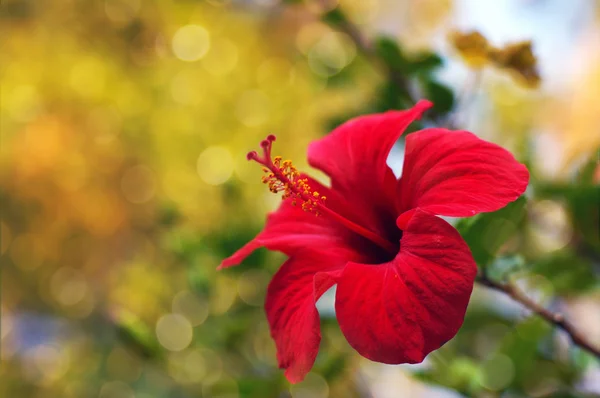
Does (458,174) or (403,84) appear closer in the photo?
(458,174)

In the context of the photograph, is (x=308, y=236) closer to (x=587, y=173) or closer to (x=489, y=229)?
(x=489, y=229)

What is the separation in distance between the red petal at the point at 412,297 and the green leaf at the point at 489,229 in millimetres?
57

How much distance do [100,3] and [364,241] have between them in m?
1.54

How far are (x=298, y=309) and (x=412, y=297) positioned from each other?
86mm

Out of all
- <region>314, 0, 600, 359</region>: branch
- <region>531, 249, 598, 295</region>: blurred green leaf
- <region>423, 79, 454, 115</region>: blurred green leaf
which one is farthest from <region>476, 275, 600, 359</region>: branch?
<region>423, 79, 454, 115</region>: blurred green leaf

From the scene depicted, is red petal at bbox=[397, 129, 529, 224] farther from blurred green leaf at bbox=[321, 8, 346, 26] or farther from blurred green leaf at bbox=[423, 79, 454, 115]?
blurred green leaf at bbox=[321, 8, 346, 26]

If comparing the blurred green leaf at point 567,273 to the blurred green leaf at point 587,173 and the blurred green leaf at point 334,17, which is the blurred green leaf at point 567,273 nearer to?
the blurred green leaf at point 587,173

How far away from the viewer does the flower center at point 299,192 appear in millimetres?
401

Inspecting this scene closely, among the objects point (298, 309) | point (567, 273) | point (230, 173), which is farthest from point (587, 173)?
point (230, 173)

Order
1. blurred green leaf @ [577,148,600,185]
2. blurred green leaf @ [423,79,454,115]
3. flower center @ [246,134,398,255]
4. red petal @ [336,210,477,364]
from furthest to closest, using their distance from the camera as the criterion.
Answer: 1. blurred green leaf @ [423,79,454,115]
2. blurred green leaf @ [577,148,600,185]
3. flower center @ [246,134,398,255]
4. red petal @ [336,210,477,364]

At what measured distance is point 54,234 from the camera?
1.90m

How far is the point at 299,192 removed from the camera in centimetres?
41

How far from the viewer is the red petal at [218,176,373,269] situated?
406 millimetres

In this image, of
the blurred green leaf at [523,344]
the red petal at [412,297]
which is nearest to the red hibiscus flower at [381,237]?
the red petal at [412,297]
